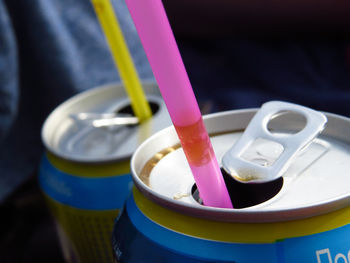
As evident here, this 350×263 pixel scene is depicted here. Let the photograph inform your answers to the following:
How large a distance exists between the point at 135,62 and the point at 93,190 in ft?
2.01

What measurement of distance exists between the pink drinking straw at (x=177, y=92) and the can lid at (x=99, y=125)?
0.23 m

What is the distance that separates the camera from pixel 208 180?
47cm

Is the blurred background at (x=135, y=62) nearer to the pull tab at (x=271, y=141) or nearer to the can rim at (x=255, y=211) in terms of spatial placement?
the pull tab at (x=271, y=141)

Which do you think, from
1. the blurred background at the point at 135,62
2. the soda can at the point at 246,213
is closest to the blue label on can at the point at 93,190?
the soda can at the point at 246,213

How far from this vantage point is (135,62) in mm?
1232

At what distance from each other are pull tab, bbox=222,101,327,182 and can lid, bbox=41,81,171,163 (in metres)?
0.22

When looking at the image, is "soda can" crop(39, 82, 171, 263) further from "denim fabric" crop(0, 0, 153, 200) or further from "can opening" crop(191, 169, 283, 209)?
"denim fabric" crop(0, 0, 153, 200)

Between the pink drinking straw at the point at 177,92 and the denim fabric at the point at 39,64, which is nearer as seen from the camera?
the pink drinking straw at the point at 177,92

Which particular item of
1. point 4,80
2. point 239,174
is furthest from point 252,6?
point 239,174

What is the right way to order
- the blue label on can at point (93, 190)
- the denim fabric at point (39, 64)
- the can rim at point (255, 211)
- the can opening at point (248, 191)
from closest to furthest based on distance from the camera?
1. the can rim at point (255, 211)
2. the can opening at point (248, 191)
3. the blue label on can at point (93, 190)
4. the denim fabric at point (39, 64)

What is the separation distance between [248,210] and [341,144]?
0.18 m

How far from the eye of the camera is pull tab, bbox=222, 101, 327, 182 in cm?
48

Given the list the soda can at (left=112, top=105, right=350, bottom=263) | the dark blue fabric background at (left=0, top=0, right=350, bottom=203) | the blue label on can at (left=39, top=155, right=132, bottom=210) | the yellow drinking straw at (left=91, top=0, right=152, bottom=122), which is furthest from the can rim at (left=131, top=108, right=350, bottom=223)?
the dark blue fabric background at (left=0, top=0, right=350, bottom=203)

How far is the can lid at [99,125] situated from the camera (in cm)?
75
